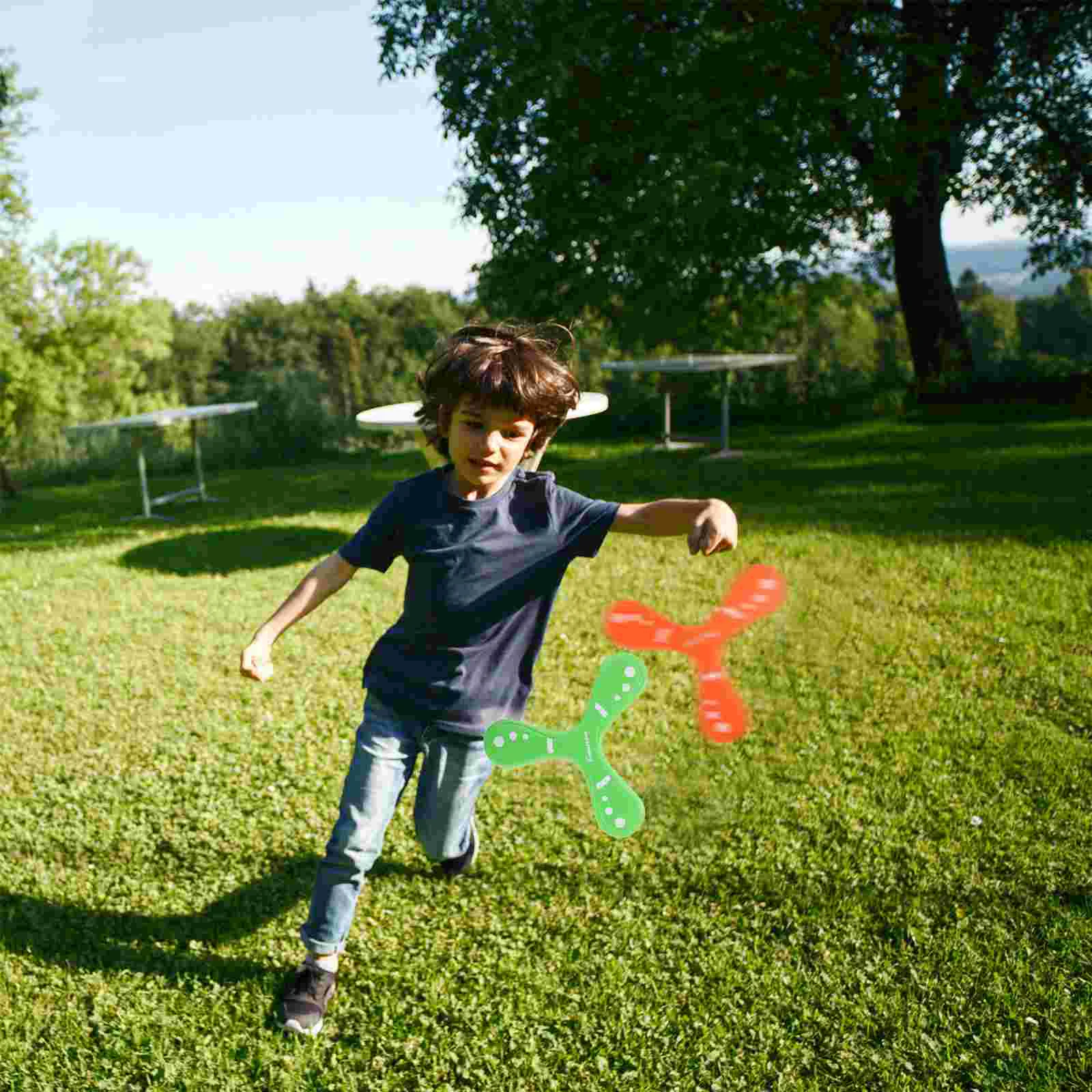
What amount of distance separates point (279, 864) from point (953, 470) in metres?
7.20

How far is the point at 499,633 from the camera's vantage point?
2258 mm

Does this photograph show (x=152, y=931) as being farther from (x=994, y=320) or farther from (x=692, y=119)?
(x=994, y=320)

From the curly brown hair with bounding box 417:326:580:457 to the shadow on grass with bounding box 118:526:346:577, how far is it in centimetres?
470

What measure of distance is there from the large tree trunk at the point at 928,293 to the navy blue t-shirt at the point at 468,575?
10.9m

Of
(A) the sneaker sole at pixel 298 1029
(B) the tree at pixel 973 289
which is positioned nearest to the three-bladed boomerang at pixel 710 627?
(A) the sneaker sole at pixel 298 1029

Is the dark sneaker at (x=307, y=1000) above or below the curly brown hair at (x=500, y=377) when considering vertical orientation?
below

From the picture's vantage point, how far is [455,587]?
218 centimetres

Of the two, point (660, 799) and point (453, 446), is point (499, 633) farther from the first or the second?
point (660, 799)

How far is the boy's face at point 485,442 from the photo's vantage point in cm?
215

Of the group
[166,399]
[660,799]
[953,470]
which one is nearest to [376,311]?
[166,399]

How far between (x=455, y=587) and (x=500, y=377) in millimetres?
464

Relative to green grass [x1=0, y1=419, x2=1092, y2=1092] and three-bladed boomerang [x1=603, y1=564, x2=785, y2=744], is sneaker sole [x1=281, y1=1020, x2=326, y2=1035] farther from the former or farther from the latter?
Result: three-bladed boomerang [x1=603, y1=564, x2=785, y2=744]

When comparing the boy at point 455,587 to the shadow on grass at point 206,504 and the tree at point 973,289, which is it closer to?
the shadow on grass at point 206,504

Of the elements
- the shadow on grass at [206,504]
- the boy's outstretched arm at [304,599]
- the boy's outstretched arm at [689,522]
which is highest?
the boy's outstretched arm at [689,522]
